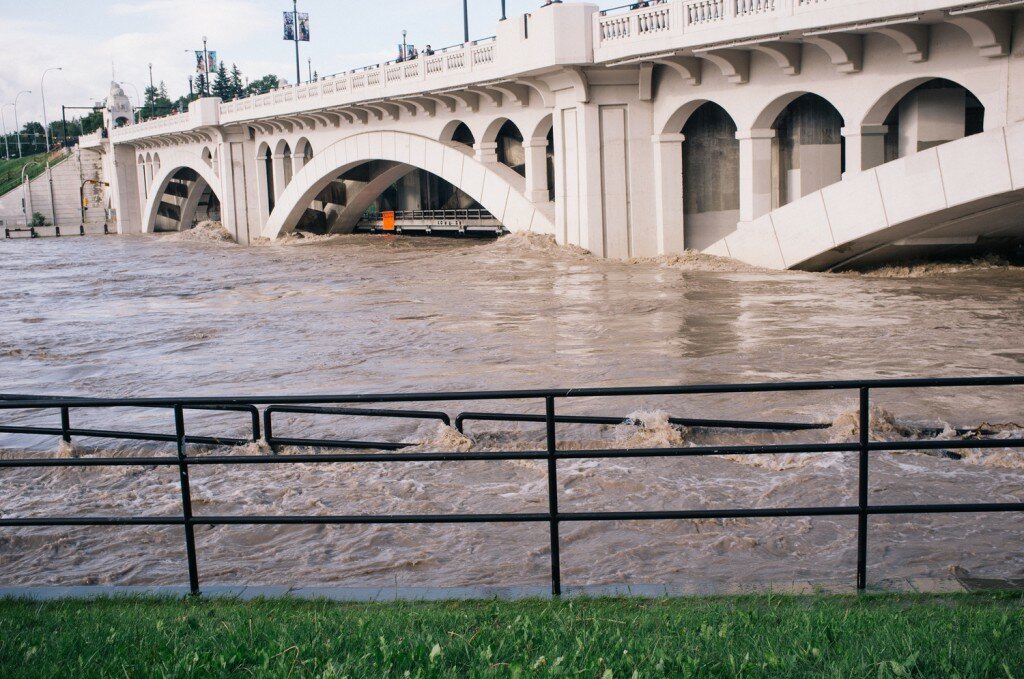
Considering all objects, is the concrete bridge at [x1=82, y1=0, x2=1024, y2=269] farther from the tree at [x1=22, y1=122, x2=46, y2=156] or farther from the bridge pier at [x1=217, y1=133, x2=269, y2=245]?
the tree at [x1=22, y1=122, x2=46, y2=156]

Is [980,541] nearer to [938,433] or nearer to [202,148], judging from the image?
[938,433]

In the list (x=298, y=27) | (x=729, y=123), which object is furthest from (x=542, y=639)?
(x=298, y=27)

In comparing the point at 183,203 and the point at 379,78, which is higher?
the point at 379,78

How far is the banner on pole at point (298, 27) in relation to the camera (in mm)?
61156

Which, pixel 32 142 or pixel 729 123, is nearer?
pixel 729 123

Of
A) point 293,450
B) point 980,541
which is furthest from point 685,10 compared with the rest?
point 980,541

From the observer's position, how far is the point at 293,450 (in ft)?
38.1

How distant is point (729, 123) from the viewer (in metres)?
29.8

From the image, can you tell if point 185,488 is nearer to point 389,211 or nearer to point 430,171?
point 430,171

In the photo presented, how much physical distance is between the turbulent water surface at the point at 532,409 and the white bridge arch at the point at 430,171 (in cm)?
183

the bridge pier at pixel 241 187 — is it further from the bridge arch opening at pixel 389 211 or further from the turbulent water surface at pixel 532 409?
the turbulent water surface at pixel 532 409

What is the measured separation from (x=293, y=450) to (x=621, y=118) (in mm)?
19680

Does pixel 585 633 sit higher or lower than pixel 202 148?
lower

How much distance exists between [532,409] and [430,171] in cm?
2805
